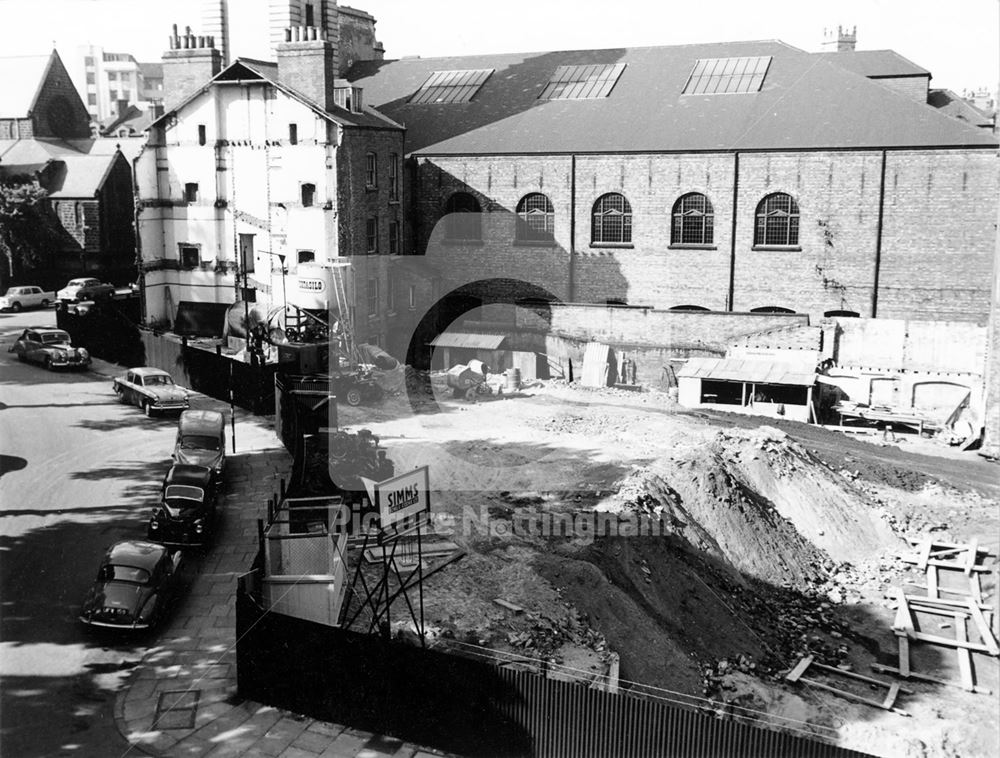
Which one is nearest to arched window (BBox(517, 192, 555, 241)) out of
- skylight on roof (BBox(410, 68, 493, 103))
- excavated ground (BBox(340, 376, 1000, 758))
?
skylight on roof (BBox(410, 68, 493, 103))

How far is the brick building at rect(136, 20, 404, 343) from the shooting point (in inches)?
1364

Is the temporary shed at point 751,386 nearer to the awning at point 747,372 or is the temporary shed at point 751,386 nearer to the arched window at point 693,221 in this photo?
the awning at point 747,372

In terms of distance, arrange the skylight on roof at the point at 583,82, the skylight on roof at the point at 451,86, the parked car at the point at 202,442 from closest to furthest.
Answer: the parked car at the point at 202,442 < the skylight on roof at the point at 583,82 < the skylight on roof at the point at 451,86

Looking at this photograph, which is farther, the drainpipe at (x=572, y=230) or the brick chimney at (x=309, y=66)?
the drainpipe at (x=572, y=230)

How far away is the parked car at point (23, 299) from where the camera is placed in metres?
45.0

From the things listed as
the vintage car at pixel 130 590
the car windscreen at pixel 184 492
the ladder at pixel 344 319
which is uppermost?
the ladder at pixel 344 319

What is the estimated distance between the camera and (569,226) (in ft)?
130

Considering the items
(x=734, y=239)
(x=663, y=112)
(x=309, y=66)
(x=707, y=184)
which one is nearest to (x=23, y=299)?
(x=309, y=66)

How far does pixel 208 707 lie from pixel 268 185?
81.3ft

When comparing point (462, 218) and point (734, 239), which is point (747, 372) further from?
point (462, 218)

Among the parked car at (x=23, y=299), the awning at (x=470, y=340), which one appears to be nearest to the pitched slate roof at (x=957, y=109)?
the awning at (x=470, y=340)

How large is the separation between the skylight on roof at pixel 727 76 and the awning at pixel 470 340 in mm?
13202

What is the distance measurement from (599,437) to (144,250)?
2077cm

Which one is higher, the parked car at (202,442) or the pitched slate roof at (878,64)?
the pitched slate roof at (878,64)
